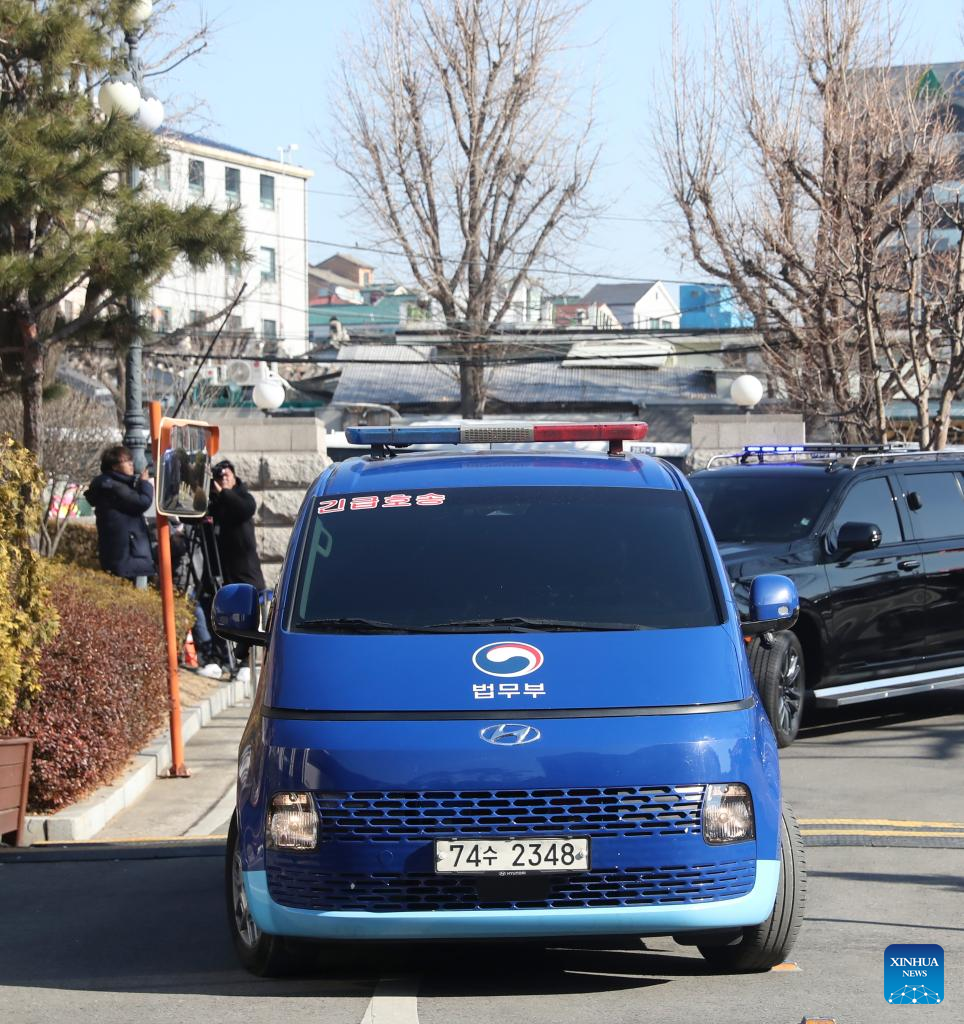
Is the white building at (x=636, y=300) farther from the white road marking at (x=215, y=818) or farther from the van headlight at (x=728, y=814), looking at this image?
the van headlight at (x=728, y=814)

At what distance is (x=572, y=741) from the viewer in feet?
17.1

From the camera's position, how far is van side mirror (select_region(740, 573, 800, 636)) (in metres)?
6.50

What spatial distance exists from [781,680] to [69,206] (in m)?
7.47

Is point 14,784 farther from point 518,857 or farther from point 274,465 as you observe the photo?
point 274,465

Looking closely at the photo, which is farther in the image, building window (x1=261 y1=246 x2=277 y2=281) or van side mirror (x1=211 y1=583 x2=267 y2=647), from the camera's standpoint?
building window (x1=261 y1=246 x2=277 y2=281)

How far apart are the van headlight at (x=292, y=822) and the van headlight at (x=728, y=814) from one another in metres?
1.25

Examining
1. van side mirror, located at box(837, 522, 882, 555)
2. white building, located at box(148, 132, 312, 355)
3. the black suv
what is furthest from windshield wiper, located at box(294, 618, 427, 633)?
white building, located at box(148, 132, 312, 355)

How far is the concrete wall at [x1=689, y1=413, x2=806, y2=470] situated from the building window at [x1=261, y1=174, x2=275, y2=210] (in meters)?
60.9

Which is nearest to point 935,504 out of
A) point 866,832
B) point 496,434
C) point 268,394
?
point 866,832

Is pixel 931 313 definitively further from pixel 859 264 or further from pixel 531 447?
pixel 531 447

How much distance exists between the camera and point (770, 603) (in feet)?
21.3

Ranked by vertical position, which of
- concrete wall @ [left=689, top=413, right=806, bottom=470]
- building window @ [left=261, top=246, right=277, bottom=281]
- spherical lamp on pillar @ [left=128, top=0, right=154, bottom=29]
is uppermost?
building window @ [left=261, top=246, right=277, bottom=281]

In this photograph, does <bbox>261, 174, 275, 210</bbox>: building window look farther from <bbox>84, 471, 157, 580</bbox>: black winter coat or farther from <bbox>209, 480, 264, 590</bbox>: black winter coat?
<bbox>84, 471, 157, 580</bbox>: black winter coat

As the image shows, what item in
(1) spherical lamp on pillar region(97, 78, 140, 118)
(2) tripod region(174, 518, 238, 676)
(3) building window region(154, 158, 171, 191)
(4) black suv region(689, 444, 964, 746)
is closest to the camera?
(4) black suv region(689, 444, 964, 746)
